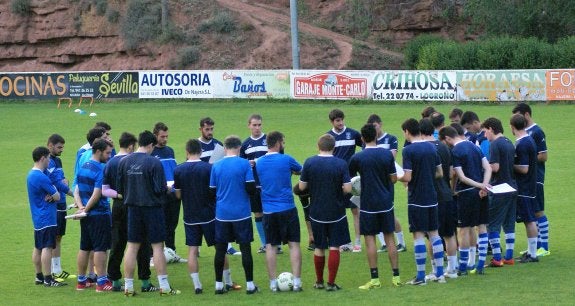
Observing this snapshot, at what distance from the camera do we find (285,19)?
59.7 metres

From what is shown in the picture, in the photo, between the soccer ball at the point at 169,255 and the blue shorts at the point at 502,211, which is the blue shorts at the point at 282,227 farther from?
the blue shorts at the point at 502,211

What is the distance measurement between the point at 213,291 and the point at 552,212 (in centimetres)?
826

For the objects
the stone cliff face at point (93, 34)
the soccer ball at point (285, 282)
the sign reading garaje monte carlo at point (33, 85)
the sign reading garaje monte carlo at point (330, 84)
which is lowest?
the soccer ball at point (285, 282)

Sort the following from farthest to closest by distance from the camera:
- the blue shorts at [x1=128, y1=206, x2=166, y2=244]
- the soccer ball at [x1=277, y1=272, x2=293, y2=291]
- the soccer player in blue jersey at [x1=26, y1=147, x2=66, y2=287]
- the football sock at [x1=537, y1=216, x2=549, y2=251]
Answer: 1. the football sock at [x1=537, y1=216, x2=549, y2=251]
2. the soccer player in blue jersey at [x1=26, y1=147, x2=66, y2=287]
3. the soccer ball at [x1=277, y1=272, x2=293, y2=291]
4. the blue shorts at [x1=128, y1=206, x2=166, y2=244]

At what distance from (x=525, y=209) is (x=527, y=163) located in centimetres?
69

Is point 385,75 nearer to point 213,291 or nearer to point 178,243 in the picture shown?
point 178,243

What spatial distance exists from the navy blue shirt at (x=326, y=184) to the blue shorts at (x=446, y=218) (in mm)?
1480

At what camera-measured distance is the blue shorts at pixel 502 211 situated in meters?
13.8

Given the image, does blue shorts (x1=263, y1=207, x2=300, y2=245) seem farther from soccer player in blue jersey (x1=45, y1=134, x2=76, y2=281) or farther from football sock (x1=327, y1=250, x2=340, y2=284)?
soccer player in blue jersey (x1=45, y1=134, x2=76, y2=281)

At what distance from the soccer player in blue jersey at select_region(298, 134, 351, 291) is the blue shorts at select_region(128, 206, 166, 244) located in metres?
1.93

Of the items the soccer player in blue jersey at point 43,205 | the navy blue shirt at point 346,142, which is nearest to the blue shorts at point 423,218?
the navy blue shirt at point 346,142

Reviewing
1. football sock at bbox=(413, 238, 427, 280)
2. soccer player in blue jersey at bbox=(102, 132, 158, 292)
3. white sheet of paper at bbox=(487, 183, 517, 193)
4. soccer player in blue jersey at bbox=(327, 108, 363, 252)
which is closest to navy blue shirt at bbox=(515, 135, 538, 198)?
white sheet of paper at bbox=(487, 183, 517, 193)

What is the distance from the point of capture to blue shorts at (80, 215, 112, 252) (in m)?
13.1

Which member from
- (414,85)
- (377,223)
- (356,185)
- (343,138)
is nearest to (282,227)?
(356,185)
